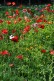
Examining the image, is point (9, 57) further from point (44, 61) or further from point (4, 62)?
point (44, 61)

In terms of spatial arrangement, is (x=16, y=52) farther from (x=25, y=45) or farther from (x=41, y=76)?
(x=41, y=76)

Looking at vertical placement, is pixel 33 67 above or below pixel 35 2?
above

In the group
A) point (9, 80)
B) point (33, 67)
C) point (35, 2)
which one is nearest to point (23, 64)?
point (33, 67)

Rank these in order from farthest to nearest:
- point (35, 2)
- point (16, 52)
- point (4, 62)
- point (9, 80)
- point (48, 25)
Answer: point (35, 2), point (48, 25), point (16, 52), point (4, 62), point (9, 80)

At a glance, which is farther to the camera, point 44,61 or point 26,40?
point 26,40

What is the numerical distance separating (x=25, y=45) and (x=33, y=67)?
0.50 m

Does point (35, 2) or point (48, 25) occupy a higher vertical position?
point (48, 25)

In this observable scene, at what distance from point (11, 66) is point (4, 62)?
20 centimetres

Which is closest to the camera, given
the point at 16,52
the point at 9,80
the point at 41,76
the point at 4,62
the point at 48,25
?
the point at 9,80

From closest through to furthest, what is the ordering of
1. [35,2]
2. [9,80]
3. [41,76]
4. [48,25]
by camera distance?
[9,80] → [41,76] → [48,25] → [35,2]

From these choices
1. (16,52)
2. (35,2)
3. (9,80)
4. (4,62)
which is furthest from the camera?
(35,2)

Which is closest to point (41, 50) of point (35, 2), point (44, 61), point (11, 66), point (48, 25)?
point (44, 61)

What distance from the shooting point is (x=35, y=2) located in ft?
48.6

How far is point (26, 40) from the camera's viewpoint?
5207 mm
